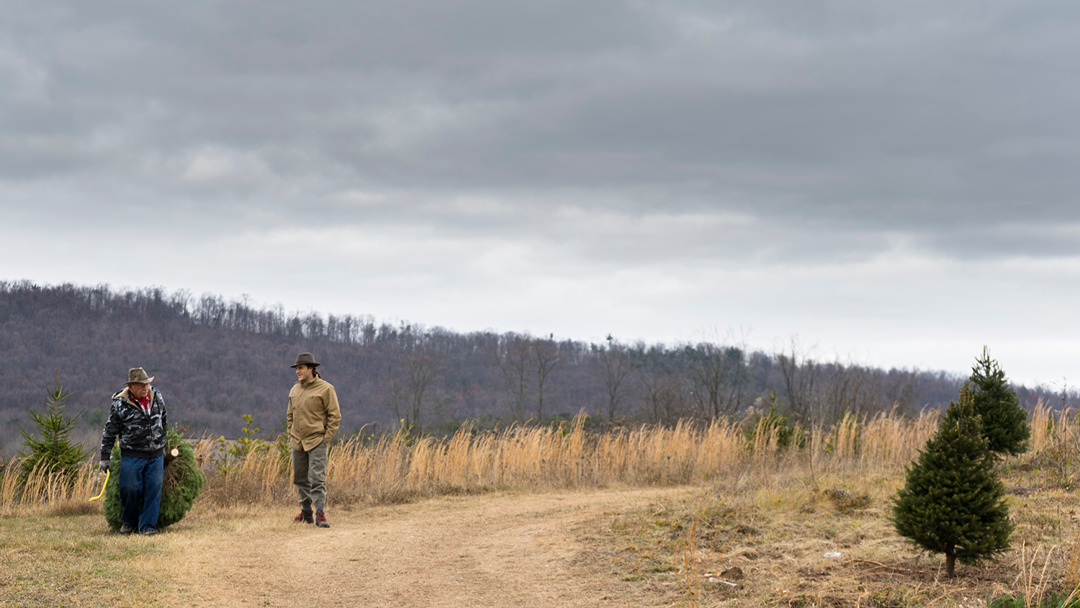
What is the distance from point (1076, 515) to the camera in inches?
306

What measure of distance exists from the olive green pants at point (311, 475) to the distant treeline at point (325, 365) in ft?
160

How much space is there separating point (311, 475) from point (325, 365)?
8296 centimetres

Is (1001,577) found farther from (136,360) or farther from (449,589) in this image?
(136,360)

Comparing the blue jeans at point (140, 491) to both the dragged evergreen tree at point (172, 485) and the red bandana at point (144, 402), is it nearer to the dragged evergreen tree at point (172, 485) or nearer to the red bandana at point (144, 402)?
the dragged evergreen tree at point (172, 485)

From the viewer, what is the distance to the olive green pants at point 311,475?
9.91m

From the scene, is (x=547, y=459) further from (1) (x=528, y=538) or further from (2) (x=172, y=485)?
(2) (x=172, y=485)

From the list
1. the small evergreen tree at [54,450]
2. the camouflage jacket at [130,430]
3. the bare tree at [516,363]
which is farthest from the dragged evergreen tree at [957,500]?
the bare tree at [516,363]

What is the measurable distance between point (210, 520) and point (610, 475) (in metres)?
6.82

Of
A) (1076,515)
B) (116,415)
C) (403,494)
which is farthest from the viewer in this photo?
(403,494)

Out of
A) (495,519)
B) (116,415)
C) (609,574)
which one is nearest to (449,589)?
(609,574)

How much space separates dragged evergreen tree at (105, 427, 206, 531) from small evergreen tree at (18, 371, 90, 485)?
139 inches

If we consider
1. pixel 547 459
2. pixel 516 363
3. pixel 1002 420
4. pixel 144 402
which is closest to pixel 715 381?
pixel 516 363

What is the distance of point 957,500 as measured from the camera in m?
6.00

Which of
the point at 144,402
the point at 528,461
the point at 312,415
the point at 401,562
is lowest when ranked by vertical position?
the point at 401,562
